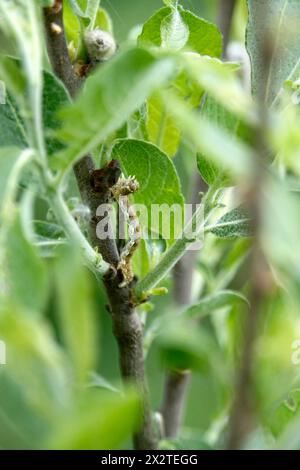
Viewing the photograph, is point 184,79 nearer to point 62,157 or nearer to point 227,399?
point 62,157

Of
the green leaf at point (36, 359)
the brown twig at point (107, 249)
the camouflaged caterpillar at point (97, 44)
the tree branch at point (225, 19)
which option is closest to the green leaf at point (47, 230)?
the brown twig at point (107, 249)

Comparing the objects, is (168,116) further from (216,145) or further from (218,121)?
(216,145)

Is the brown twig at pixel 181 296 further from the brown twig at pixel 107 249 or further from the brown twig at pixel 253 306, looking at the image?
the brown twig at pixel 253 306

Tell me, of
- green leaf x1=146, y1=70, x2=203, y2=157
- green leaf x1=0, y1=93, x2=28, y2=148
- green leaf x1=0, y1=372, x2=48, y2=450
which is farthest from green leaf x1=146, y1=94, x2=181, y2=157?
green leaf x1=0, y1=372, x2=48, y2=450

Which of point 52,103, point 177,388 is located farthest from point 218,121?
point 177,388
